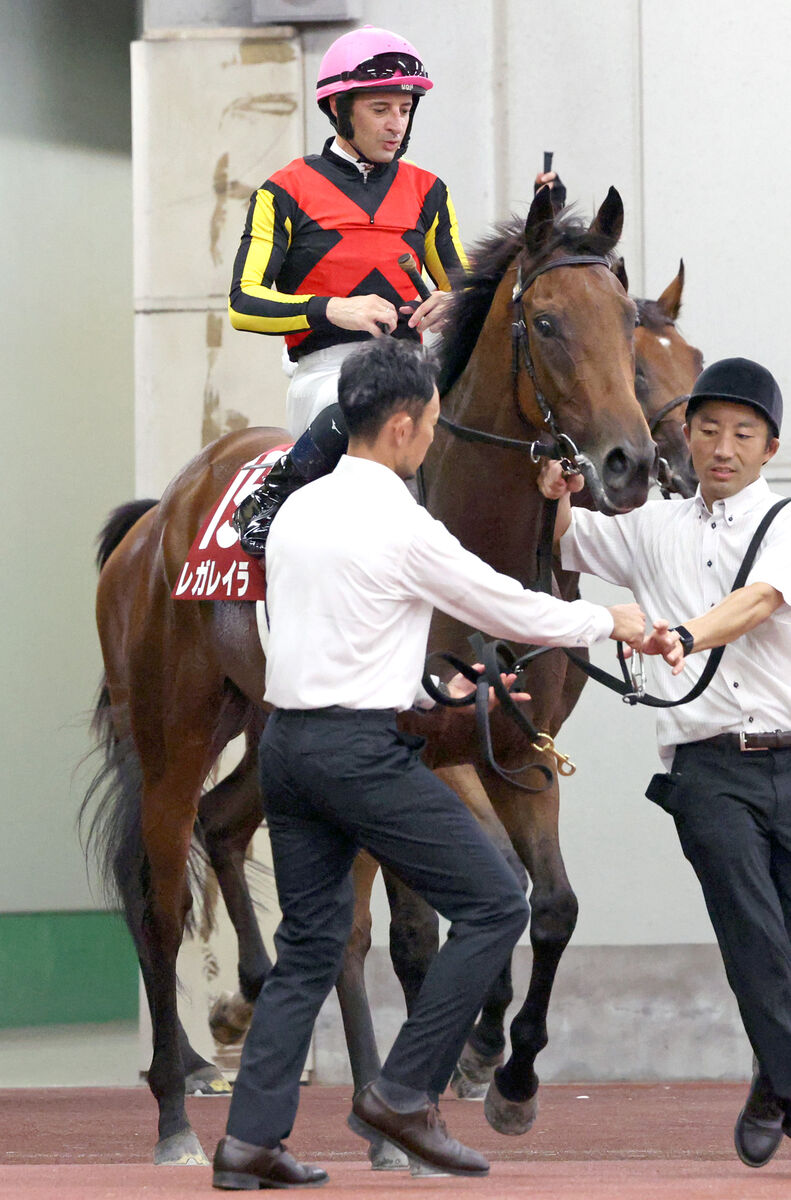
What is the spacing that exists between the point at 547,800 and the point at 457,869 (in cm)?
126

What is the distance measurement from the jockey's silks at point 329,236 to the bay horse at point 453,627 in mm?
329

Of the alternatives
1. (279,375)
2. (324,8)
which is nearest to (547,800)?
(279,375)

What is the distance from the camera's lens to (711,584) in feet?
→ 12.5

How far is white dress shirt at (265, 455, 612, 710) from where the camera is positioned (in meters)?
3.13

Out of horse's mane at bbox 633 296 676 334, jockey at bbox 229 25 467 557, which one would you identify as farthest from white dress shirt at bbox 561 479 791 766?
horse's mane at bbox 633 296 676 334

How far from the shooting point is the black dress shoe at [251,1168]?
10.5ft

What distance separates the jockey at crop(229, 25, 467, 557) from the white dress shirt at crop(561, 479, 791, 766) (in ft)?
2.47

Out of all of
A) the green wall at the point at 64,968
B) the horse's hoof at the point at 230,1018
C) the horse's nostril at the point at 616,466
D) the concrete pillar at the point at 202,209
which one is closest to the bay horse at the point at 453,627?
the horse's nostril at the point at 616,466

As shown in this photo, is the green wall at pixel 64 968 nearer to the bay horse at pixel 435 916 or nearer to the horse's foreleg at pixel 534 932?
the bay horse at pixel 435 916

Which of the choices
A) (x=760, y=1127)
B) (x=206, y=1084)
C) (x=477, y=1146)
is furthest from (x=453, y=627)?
(x=206, y=1084)

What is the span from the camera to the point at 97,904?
770 centimetres

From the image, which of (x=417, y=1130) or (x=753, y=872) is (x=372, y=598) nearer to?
(x=417, y=1130)

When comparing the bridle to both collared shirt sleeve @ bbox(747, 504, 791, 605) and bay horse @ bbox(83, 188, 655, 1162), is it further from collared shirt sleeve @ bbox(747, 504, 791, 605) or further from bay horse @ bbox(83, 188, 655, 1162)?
collared shirt sleeve @ bbox(747, 504, 791, 605)

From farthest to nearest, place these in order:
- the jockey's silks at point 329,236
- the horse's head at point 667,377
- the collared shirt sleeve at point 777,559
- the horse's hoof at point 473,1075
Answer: the horse's hoof at point 473,1075 → the horse's head at point 667,377 → the jockey's silks at point 329,236 → the collared shirt sleeve at point 777,559
